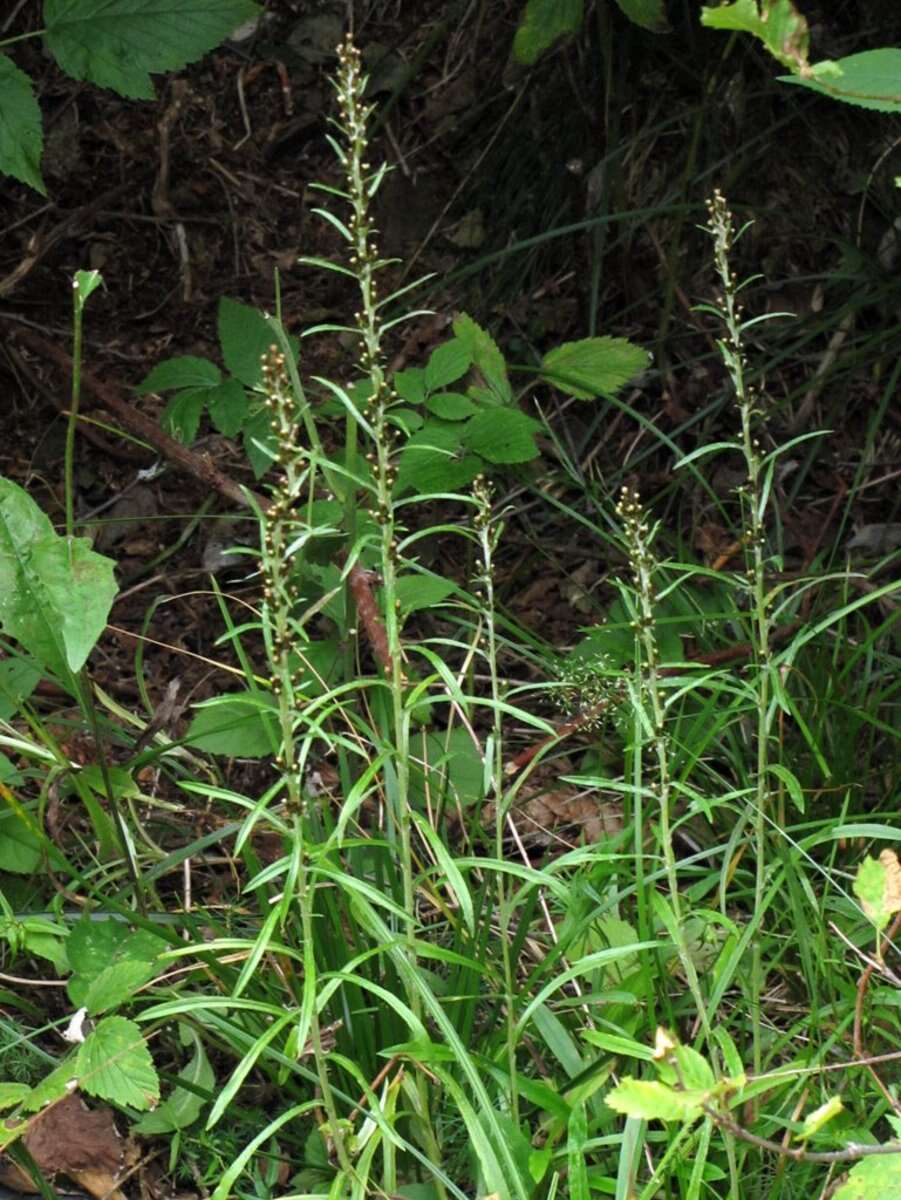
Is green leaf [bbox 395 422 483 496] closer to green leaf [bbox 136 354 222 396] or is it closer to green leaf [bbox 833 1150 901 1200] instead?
green leaf [bbox 136 354 222 396]

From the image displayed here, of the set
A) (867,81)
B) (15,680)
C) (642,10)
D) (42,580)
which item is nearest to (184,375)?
(15,680)

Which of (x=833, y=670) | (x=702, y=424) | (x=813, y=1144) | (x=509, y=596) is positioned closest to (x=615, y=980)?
(x=813, y=1144)

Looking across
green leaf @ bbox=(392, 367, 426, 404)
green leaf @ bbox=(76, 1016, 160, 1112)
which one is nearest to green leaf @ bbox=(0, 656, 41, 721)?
green leaf @ bbox=(76, 1016, 160, 1112)

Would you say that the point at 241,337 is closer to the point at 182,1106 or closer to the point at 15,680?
the point at 15,680

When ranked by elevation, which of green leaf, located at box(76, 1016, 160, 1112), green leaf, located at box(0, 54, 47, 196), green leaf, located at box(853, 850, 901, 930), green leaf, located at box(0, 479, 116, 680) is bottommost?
green leaf, located at box(76, 1016, 160, 1112)

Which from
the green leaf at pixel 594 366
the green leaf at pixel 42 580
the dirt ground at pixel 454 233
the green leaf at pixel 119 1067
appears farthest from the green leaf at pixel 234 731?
the green leaf at pixel 594 366

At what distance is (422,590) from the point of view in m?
2.65

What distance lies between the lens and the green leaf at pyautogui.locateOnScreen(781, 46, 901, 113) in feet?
4.77

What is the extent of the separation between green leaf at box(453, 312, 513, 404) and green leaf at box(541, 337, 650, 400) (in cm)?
13

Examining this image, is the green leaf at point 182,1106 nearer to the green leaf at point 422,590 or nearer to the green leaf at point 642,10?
the green leaf at point 422,590

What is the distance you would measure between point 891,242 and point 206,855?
2.25 meters

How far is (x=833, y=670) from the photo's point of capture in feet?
9.25

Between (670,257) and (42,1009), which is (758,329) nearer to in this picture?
(670,257)

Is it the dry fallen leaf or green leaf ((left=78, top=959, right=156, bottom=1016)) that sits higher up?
green leaf ((left=78, top=959, right=156, bottom=1016))
